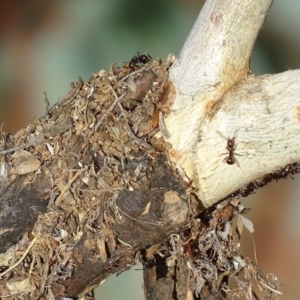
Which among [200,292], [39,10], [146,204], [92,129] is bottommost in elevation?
[200,292]

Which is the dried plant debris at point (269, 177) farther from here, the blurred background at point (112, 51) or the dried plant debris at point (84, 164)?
the blurred background at point (112, 51)

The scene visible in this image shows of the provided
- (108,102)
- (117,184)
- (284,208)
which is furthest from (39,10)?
(284,208)

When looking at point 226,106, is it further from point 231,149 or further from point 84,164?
point 84,164

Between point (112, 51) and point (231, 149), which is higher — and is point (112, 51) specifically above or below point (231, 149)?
above

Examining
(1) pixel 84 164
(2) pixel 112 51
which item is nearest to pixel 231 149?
(1) pixel 84 164

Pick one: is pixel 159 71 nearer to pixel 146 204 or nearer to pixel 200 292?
pixel 146 204

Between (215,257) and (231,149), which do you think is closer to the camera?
(231,149)
